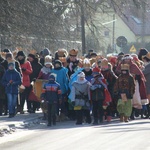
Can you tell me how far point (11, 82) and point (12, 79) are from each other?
0.34ft

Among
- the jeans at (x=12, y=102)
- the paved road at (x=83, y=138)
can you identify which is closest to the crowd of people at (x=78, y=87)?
the jeans at (x=12, y=102)

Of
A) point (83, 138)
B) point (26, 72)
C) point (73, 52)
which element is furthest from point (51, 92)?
point (83, 138)

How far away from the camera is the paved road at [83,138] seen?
608 inches

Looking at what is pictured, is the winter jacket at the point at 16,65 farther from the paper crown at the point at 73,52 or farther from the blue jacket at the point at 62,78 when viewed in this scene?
the paper crown at the point at 73,52

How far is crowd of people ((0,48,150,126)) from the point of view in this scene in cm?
2077

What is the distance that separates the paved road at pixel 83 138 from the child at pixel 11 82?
5.67 feet

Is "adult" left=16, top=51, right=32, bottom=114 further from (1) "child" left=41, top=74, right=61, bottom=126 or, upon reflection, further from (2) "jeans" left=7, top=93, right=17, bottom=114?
(1) "child" left=41, top=74, right=61, bottom=126

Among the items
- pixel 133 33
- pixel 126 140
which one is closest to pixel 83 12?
pixel 126 140

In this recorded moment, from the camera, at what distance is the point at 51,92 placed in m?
20.7

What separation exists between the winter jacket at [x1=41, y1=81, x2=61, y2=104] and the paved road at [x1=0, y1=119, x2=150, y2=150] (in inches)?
27.7

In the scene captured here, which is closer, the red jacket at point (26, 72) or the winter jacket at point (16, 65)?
the winter jacket at point (16, 65)

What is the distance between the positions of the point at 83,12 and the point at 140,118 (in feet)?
47.0

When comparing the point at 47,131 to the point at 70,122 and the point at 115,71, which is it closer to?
the point at 70,122

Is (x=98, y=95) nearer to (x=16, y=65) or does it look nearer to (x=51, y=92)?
(x=51, y=92)
